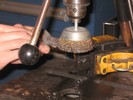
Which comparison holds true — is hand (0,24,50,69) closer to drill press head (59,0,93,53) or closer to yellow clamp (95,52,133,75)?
drill press head (59,0,93,53)

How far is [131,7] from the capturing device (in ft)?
1.98

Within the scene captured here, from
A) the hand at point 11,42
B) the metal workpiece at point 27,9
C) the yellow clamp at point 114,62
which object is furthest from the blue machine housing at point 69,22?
the hand at point 11,42

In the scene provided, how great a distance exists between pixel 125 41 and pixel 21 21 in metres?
0.56

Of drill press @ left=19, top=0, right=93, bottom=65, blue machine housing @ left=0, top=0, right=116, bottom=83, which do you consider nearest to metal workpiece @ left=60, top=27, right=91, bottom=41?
drill press @ left=19, top=0, right=93, bottom=65

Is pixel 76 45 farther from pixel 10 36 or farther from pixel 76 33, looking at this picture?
pixel 10 36

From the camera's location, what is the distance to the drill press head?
531 mm

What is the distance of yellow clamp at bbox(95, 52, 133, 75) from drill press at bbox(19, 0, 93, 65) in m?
0.18

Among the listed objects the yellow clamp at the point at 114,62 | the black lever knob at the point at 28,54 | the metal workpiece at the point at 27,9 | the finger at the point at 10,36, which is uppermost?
the metal workpiece at the point at 27,9

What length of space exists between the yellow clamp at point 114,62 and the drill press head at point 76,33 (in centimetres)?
19

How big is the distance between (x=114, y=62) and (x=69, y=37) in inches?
9.5

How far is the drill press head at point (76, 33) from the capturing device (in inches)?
20.9

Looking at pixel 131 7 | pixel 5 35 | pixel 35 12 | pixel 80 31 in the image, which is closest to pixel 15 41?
pixel 5 35

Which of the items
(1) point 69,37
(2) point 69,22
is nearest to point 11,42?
(1) point 69,37

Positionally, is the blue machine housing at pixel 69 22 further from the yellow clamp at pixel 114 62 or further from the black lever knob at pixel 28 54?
the black lever knob at pixel 28 54
